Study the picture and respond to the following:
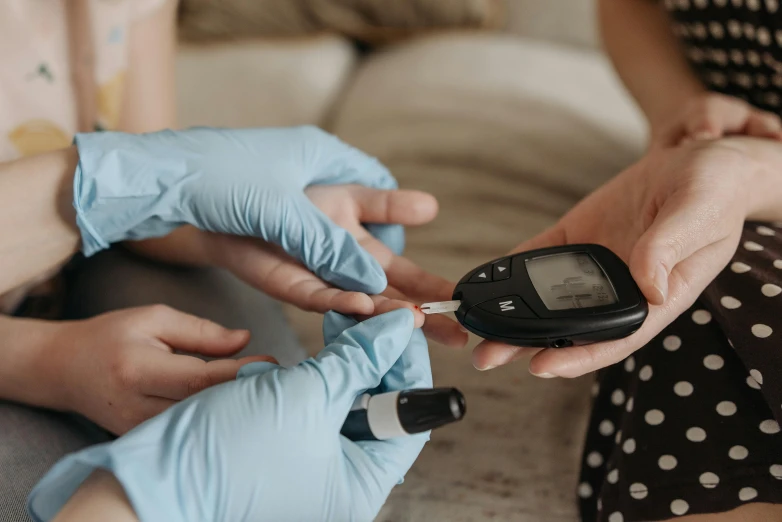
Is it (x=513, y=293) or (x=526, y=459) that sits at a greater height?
(x=513, y=293)

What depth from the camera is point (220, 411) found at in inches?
16.8

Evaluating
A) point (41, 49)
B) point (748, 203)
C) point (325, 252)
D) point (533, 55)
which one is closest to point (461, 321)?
point (325, 252)

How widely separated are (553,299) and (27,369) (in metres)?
0.44

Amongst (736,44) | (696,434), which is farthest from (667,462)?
(736,44)

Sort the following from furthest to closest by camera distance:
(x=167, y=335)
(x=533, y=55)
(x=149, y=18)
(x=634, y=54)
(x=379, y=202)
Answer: (x=533, y=55) → (x=634, y=54) → (x=149, y=18) → (x=379, y=202) → (x=167, y=335)

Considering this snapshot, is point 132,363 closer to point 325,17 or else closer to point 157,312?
point 157,312

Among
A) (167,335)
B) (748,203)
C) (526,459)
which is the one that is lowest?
(526,459)

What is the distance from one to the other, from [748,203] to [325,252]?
1.25 feet

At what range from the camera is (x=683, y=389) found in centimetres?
55

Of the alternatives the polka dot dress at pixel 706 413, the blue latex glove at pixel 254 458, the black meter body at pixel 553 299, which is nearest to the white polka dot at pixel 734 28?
the polka dot dress at pixel 706 413

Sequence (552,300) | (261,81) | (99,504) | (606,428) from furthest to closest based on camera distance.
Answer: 1. (261,81)
2. (606,428)
3. (552,300)
4. (99,504)

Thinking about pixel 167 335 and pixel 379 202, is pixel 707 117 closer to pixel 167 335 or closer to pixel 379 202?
pixel 379 202

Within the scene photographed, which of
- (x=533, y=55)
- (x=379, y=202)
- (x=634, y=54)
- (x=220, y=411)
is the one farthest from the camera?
(x=533, y=55)

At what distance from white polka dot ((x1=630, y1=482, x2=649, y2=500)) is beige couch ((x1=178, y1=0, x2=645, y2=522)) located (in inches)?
2.7
